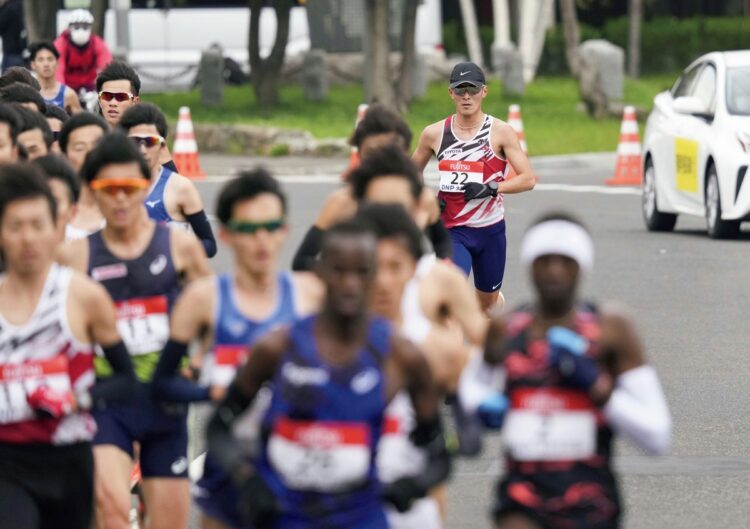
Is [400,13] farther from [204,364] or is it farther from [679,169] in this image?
[204,364]

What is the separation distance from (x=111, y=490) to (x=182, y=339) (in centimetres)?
109

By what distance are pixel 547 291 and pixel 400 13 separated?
39.0m

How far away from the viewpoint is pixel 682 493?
8680 millimetres

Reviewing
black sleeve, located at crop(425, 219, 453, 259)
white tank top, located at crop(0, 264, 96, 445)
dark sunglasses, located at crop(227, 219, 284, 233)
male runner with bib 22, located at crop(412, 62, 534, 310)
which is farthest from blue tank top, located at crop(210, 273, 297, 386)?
male runner with bib 22, located at crop(412, 62, 534, 310)

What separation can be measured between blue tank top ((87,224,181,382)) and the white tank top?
866mm

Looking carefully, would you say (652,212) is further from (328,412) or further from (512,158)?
(328,412)

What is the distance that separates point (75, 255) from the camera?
679 cm

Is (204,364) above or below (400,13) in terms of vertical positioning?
above

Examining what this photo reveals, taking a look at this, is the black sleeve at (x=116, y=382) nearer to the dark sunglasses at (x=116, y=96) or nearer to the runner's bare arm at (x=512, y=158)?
the dark sunglasses at (x=116, y=96)

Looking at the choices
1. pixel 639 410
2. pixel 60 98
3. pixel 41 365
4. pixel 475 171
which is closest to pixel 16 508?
pixel 41 365

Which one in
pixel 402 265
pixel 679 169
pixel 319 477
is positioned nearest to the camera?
pixel 319 477

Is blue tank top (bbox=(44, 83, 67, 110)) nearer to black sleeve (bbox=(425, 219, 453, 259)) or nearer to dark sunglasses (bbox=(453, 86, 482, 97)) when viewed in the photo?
dark sunglasses (bbox=(453, 86, 482, 97))

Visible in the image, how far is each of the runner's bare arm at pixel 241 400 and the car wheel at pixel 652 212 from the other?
46.2 feet

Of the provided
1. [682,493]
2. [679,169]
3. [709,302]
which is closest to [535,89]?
[679,169]
